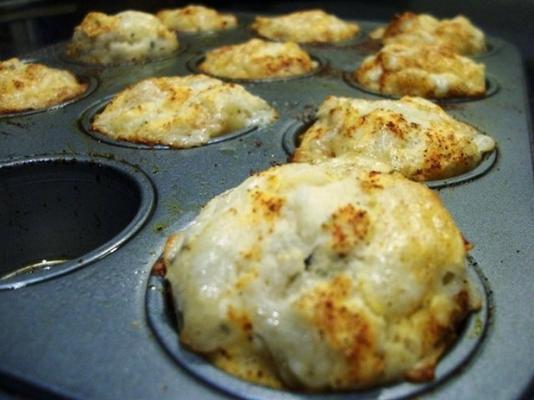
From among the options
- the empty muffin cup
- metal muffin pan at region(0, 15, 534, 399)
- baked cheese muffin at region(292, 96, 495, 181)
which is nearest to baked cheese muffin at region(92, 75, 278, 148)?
metal muffin pan at region(0, 15, 534, 399)

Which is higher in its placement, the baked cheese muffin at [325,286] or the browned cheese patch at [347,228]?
the browned cheese patch at [347,228]

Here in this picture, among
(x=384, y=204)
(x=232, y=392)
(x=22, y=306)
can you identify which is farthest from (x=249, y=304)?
(x=22, y=306)

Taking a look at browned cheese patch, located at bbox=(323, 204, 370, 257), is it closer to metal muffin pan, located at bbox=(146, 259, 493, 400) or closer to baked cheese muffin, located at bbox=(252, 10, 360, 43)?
metal muffin pan, located at bbox=(146, 259, 493, 400)

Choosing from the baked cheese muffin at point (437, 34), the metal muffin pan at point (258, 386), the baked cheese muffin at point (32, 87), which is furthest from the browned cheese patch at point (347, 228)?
the baked cheese muffin at point (437, 34)

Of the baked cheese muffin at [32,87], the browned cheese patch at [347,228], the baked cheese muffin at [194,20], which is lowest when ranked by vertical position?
the baked cheese muffin at [194,20]

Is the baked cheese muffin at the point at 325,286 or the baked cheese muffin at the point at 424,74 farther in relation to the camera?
the baked cheese muffin at the point at 424,74

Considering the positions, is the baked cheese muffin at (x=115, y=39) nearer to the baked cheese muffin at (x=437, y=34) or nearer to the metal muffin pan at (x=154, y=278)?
the metal muffin pan at (x=154, y=278)

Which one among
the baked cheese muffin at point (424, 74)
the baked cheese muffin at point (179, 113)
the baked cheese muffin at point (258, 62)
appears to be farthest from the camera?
the baked cheese muffin at point (258, 62)
